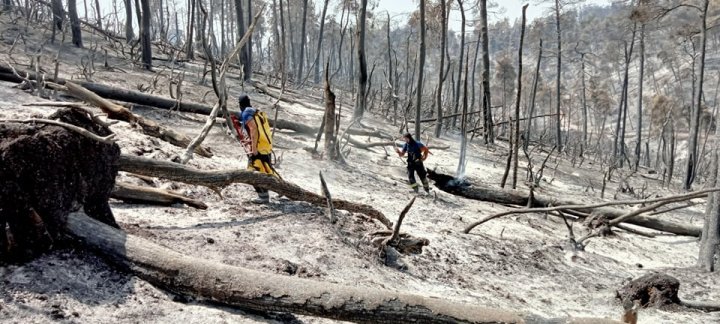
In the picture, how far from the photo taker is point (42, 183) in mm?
3201

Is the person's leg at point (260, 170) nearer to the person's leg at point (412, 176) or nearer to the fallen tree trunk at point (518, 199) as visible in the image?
the person's leg at point (412, 176)

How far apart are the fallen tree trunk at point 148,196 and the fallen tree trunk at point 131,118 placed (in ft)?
8.68

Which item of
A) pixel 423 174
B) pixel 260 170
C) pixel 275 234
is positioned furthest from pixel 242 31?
pixel 275 234

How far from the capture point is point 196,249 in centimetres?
424

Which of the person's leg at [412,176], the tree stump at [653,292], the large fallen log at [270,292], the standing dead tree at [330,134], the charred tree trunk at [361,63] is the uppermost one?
the charred tree trunk at [361,63]

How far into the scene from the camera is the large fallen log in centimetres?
314

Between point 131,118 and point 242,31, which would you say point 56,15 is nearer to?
point 242,31

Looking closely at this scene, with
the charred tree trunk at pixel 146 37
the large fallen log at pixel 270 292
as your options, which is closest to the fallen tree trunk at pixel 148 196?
the large fallen log at pixel 270 292

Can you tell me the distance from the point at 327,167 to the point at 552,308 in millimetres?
5355

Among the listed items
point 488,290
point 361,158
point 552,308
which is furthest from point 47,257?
point 361,158

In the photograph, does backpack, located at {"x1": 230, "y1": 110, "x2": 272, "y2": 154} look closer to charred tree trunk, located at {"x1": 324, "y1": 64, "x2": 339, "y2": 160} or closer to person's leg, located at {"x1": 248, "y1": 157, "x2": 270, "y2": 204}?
person's leg, located at {"x1": 248, "y1": 157, "x2": 270, "y2": 204}

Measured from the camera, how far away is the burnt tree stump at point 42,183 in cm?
304

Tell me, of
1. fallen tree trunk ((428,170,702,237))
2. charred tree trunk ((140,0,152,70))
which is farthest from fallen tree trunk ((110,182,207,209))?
charred tree trunk ((140,0,152,70))

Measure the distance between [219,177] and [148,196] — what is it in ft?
2.42
